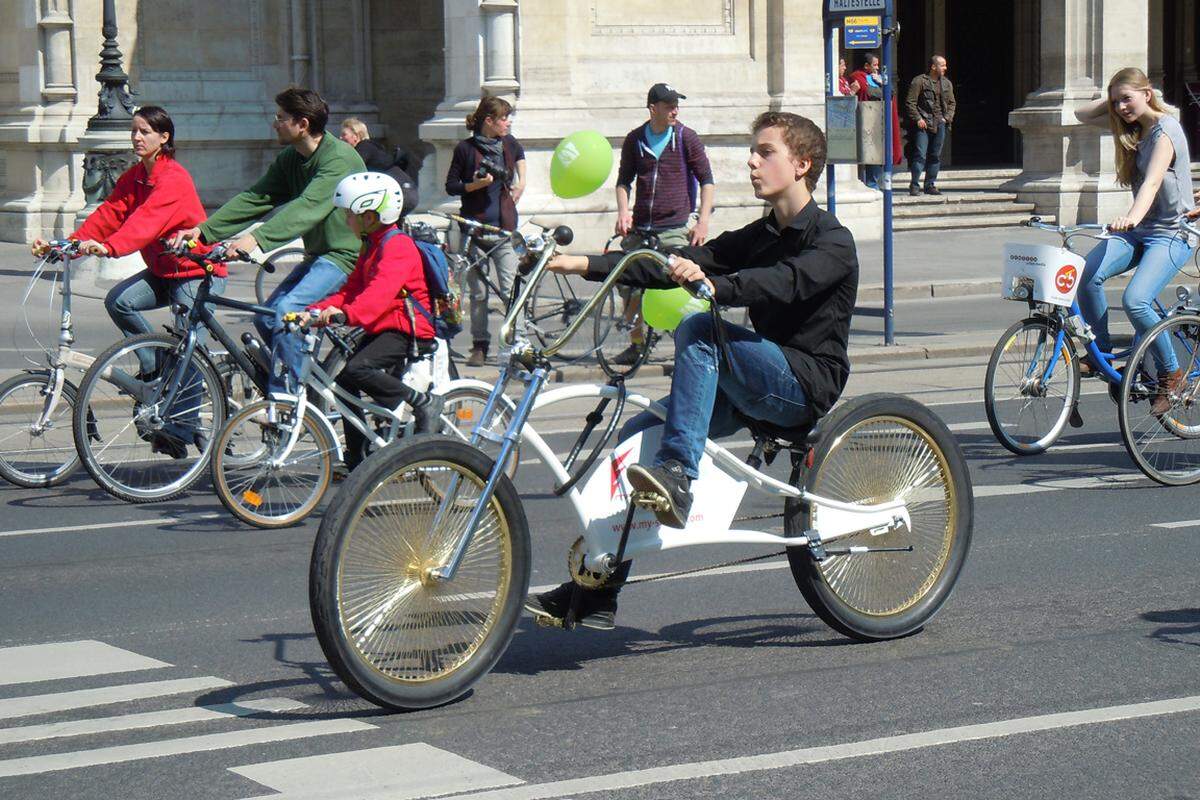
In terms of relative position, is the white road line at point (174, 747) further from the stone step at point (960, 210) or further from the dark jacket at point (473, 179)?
the stone step at point (960, 210)

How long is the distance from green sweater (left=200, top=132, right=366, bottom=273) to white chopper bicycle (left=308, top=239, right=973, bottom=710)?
3633 millimetres

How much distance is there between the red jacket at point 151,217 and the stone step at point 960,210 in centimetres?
1599

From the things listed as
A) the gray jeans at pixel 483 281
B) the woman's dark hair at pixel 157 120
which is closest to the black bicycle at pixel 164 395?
the woman's dark hair at pixel 157 120

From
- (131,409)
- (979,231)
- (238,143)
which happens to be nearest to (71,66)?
(238,143)

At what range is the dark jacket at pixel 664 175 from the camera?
14.3 metres

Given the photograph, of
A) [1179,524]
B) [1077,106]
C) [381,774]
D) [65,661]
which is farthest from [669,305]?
[1077,106]

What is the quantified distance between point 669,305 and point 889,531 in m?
1.09

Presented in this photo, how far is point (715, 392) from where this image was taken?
237 inches

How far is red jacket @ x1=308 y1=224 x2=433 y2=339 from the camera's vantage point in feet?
28.0

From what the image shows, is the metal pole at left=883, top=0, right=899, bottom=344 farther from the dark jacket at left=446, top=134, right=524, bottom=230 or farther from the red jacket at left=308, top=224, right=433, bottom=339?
the red jacket at left=308, top=224, right=433, bottom=339

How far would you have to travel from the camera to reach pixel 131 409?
9.67 metres

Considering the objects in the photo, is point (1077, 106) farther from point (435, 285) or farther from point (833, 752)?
point (833, 752)

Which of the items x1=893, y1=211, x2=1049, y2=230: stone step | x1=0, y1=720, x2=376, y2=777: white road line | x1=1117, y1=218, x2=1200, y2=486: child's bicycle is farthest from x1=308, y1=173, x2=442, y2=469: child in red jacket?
x1=893, y1=211, x2=1049, y2=230: stone step

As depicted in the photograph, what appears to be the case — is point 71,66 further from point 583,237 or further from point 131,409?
point 131,409
